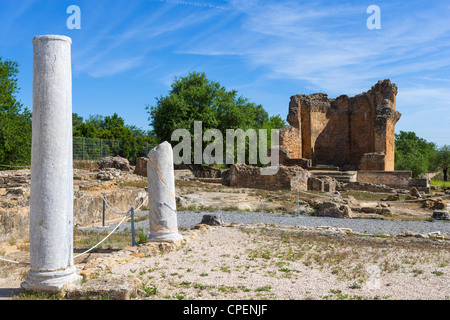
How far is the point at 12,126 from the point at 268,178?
16551mm

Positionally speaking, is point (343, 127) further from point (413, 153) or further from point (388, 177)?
point (413, 153)

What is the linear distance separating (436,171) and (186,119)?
130ft

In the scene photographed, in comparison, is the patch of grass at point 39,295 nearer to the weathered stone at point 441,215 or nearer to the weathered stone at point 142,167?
the weathered stone at point 441,215

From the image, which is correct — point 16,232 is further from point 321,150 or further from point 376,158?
point 321,150

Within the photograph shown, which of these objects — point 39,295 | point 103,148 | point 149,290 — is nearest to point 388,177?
point 103,148

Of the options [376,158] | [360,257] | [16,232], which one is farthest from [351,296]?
[376,158]

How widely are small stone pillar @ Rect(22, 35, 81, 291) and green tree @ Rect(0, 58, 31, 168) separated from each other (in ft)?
72.3

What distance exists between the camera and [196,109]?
32.2 m

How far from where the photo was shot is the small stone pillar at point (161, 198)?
313 inches

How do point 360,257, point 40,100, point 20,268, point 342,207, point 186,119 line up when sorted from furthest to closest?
1. point 186,119
2. point 342,207
3. point 360,257
4. point 20,268
5. point 40,100

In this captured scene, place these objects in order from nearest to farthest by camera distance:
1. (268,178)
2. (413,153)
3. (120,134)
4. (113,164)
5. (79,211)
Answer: (79,211) < (268,178) < (113,164) < (120,134) < (413,153)

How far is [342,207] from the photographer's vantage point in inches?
527

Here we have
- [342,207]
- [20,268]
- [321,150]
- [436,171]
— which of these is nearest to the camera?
[20,268]

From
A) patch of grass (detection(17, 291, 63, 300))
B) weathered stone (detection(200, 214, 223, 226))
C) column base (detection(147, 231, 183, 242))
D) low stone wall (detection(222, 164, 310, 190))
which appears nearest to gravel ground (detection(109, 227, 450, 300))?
column base (detection(147, 231, 183, 242))
